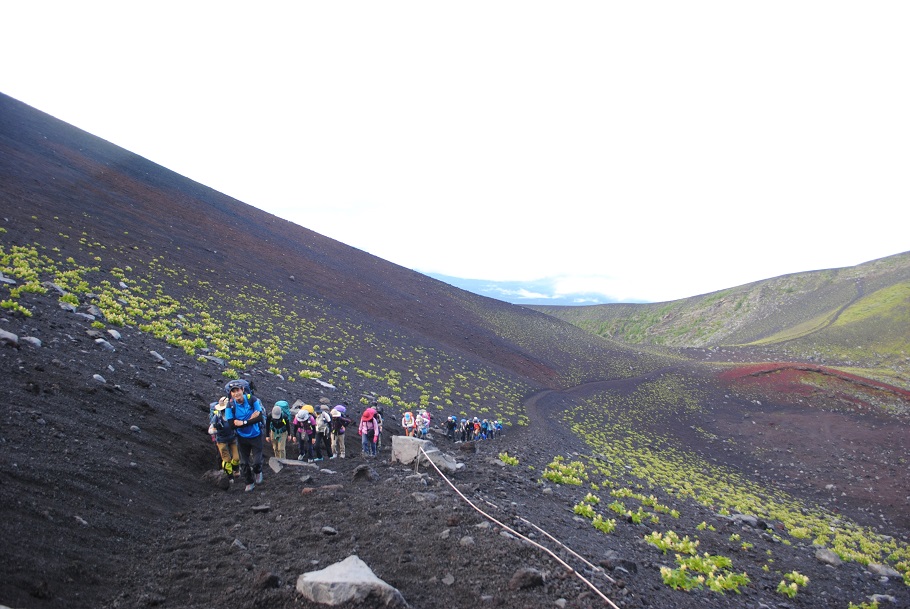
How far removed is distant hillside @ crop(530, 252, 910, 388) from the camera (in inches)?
2862

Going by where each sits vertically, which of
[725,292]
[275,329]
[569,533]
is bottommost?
[275,329]

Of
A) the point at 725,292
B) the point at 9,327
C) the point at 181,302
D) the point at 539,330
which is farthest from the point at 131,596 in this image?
the point at 725,292

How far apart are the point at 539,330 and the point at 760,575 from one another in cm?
6111

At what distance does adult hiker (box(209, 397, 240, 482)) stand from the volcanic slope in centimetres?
43

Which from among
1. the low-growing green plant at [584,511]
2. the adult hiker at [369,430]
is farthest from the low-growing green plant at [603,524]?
the adult hiker at [369,430]

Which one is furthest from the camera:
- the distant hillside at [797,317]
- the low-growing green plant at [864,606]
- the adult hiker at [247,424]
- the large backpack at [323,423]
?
the distant hillside at [797,317]

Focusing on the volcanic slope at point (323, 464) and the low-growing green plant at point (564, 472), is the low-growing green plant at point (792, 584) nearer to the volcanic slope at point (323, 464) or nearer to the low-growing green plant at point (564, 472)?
the volcanic slope at point (323, 464)

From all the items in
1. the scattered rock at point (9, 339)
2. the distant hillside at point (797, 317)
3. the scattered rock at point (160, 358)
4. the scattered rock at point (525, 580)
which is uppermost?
the distant hillside at point (797, 317)

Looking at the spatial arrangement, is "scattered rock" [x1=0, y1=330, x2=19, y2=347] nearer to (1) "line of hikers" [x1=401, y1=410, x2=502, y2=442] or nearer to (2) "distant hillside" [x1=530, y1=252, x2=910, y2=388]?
(1) "line of hikers" [x1=401, y1=410, x2=502, y2=442]

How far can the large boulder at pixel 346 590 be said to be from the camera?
5.23 metres

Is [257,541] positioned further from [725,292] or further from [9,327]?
[725,292]

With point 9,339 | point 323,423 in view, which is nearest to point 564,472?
point 323,423

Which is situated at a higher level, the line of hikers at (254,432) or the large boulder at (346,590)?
the large boulder at (346,590)

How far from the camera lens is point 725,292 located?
12069 centimetres
